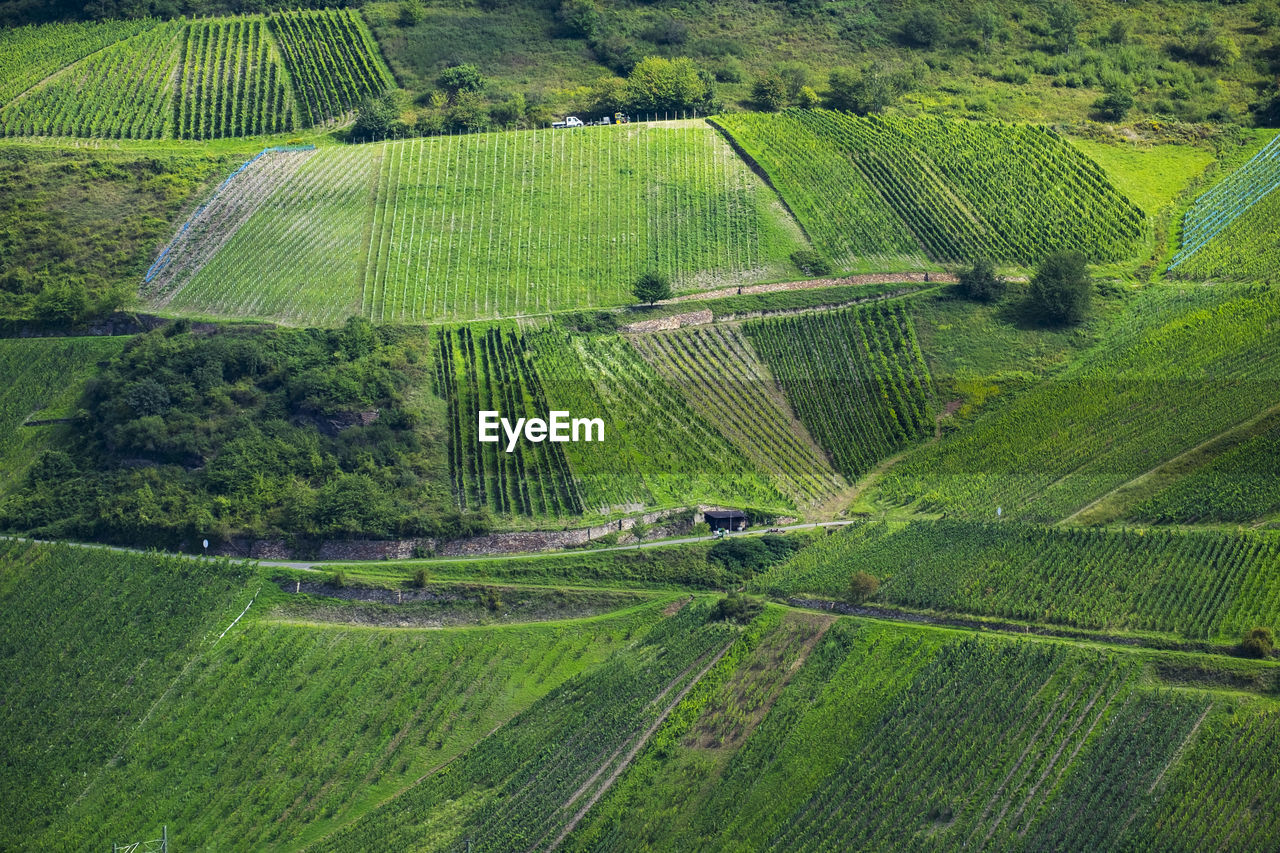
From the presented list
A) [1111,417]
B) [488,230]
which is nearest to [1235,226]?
[1111,417]

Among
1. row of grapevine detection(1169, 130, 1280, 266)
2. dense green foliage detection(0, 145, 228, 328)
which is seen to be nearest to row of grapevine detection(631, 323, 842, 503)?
row of grapevine detection(1169, 130, 1280, 266)

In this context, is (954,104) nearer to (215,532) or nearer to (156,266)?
(156,266)

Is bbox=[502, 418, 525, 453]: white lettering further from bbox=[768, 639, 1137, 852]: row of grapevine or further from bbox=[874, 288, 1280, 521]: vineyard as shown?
bbox=[768, 639, 1137, 852]: row of grapevine

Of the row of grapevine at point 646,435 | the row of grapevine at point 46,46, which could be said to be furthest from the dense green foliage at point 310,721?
the row of grapevine at point 46,46

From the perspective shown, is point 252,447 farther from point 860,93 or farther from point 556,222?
point 860,93

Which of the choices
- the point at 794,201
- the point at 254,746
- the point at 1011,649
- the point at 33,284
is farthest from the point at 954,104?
the point at 254,746

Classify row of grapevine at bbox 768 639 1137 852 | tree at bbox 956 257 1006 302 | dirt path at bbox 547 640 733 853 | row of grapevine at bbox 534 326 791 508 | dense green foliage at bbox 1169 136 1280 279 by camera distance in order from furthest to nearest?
dense green foliage at bbox 1169 136 1280 279 < tree at bbox 956 257 1006 302 < row of grapevine at bbox 534 326 791 508 < dirt path at bbox 547 640 733 853 < row of grapevine at bbox 768 639 1137 852

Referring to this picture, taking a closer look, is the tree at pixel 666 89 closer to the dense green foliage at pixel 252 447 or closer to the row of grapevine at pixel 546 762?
the dense green foliage at pixel 252 447
